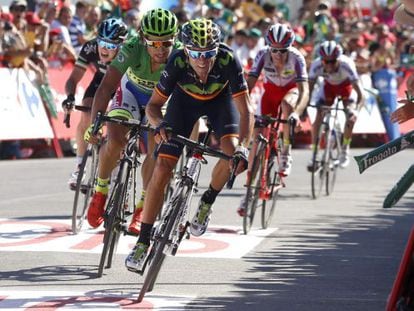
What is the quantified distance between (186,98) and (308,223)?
4.59 metres

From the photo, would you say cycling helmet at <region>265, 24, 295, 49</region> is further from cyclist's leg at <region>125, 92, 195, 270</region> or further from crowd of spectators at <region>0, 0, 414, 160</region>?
cyclist's leg at <region>125, 92, 195, 270</region>

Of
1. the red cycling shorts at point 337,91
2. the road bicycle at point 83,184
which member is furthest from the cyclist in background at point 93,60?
the red cycling shorts at point 337,91

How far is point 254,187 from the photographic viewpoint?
42.8 ft

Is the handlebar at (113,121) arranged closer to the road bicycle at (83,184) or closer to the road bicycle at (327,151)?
the road bicycle at (83,184)

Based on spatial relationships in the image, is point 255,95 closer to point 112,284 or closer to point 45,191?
point 45,191

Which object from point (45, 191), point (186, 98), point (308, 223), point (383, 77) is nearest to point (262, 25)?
point (383, 77)

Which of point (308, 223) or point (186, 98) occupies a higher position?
point (186, 98)

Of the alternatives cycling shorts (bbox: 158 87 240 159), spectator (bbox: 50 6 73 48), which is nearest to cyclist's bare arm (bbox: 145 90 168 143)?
cycling shorts (bbox: 158 87 240 159)

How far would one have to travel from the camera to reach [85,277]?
9.40 metres

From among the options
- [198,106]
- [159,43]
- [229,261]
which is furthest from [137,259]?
[159,43]

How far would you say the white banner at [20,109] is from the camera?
20.2 meters

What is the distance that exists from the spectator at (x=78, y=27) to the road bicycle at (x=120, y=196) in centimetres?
1227

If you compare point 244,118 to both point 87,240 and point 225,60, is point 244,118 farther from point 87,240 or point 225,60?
point 87,240

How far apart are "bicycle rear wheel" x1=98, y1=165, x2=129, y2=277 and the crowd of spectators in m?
7.42
